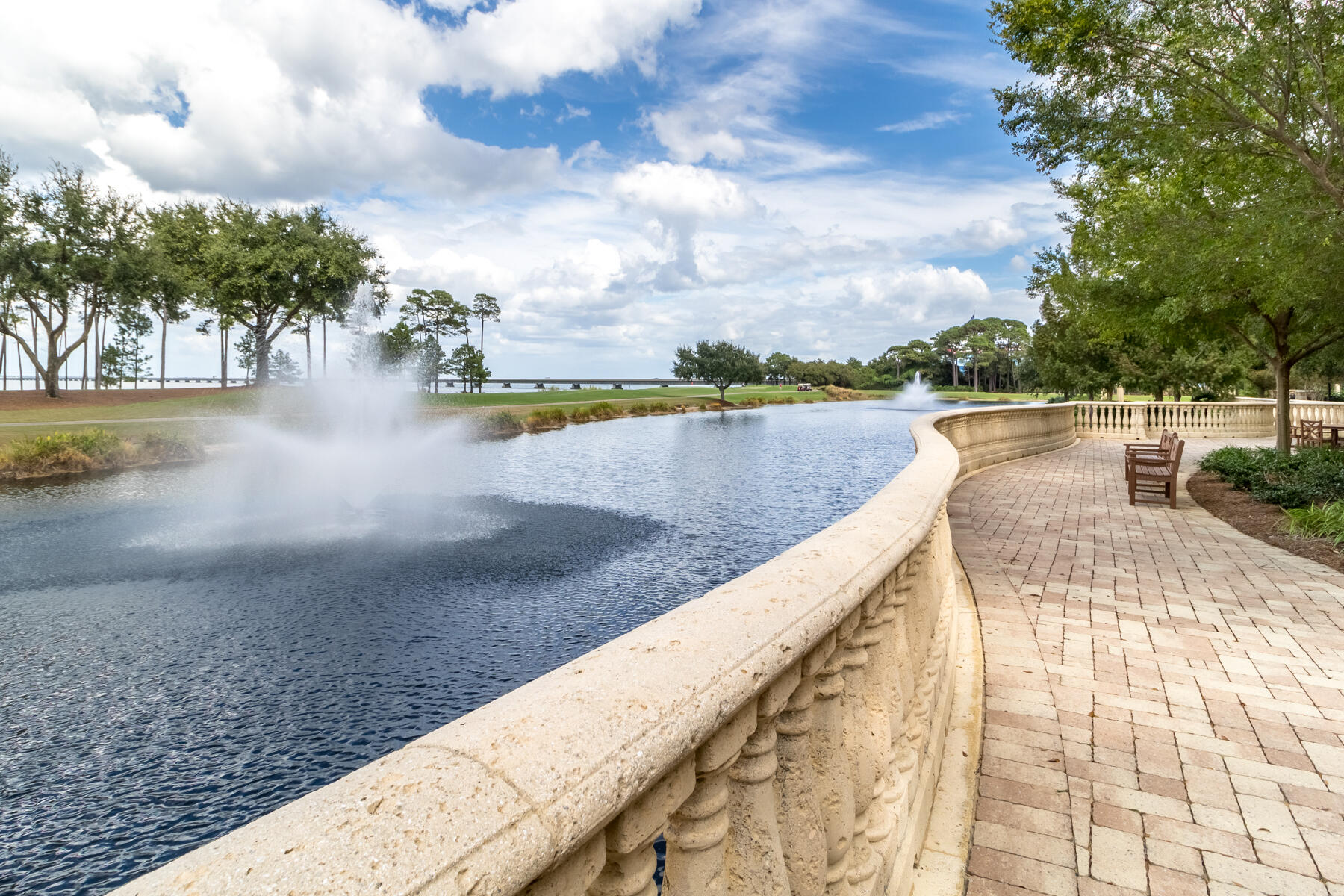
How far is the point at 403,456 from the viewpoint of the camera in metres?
23.5

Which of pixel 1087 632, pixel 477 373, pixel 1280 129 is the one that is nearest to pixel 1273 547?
pixel 1087 632

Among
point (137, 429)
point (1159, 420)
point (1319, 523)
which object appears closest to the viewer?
point (1319, 523)

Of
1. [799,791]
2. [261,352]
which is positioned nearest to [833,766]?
[799,791]

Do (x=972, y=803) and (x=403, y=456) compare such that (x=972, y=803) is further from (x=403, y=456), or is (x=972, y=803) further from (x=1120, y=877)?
(x=403, y=456)

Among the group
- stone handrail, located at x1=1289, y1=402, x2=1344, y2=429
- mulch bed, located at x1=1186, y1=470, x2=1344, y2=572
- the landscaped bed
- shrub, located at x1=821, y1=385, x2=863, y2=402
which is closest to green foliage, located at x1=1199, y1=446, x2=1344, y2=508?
the landscaped bed

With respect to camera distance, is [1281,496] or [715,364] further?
[715,364]

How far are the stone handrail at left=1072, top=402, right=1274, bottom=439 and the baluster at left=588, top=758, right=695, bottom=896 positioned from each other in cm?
2570

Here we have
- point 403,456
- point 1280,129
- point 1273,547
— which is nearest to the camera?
point 1273,547

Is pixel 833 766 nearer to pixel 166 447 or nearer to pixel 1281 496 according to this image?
pixel 1281 496

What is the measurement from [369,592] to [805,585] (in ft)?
29.8

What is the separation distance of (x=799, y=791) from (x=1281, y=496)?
11908 mm

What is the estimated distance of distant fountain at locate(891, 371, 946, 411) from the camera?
245 feet

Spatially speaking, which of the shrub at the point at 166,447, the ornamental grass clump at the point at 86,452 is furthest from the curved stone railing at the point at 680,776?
the shrub at the point at 166,447

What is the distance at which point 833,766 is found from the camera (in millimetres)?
1904
